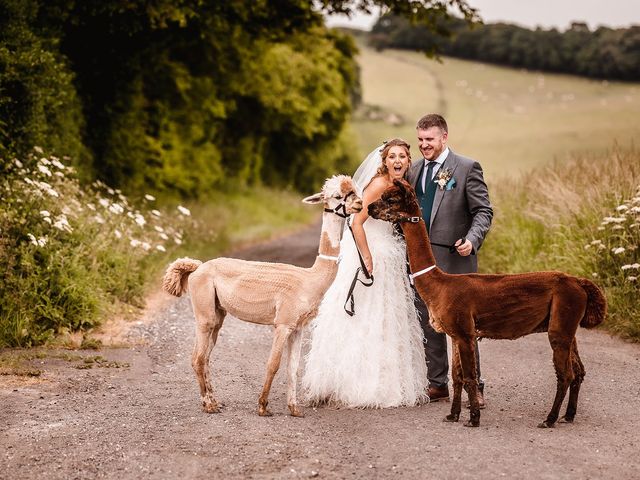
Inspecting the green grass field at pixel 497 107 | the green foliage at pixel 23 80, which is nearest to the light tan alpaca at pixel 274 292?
the green foliage at pixel 23 80

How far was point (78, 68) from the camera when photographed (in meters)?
16.5

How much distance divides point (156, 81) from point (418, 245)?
1462cm

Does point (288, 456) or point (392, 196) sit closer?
point (288, 456)

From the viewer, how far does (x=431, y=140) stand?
7285 millimetres

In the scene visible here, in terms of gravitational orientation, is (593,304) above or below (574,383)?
above

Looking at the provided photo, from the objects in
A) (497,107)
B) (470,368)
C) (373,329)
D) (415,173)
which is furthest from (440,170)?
(497,107)

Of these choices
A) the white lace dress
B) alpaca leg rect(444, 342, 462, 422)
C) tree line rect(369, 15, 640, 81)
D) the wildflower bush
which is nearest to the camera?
alpaca leg rect(444, 342, 462, 422)

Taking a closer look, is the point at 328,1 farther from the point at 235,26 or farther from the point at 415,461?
the point at 415,461

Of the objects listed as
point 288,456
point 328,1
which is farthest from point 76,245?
point 328,1

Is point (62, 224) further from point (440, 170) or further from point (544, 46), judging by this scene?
point (544, 46)

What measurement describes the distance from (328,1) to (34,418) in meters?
12.6

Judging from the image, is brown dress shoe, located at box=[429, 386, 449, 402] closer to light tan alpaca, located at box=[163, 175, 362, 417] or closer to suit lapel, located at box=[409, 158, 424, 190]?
light tan alpaca, located at box=[163, 175, 362, 417]

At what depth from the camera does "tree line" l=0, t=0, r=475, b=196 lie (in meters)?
12.5

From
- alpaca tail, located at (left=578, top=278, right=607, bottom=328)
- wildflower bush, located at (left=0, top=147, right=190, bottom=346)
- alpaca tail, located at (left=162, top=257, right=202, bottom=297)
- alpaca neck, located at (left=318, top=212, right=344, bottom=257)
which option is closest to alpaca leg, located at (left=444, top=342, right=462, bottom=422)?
alpaca tail, located at (left=578, top=278, right=607, bottom=328)
